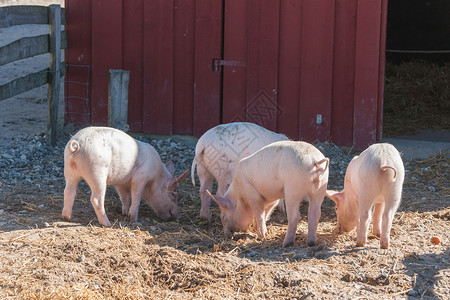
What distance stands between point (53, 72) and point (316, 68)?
3903mm

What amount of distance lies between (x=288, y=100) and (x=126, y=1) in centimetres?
295

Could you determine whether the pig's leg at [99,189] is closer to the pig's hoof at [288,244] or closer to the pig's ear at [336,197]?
the pig's hoof at [288,244]

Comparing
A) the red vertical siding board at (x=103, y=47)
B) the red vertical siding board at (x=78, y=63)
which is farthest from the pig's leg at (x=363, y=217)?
the red vertical siding board at (x=78, y=63)

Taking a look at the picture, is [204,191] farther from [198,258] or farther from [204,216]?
[198,258]

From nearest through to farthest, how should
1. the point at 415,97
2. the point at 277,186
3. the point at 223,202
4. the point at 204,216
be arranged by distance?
1. the point at 277,186
2. the point at 223,202
3. the point at 204,216
4. the point at 415,97

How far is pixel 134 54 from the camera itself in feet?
32.8

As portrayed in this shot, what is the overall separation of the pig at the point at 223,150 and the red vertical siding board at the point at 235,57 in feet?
8.31

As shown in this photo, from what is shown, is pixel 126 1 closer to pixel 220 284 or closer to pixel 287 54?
pixel 287 54

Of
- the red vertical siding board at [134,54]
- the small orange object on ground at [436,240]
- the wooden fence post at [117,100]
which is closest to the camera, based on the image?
the small orange object on ground at [436,240]

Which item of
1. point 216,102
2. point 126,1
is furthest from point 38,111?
point 216,102

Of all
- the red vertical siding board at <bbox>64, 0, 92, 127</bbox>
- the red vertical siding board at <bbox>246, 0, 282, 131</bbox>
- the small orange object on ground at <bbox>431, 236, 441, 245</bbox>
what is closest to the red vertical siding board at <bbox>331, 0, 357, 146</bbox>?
the red vertical siding board at <bbox>246, 0, 282, 131</bbox>

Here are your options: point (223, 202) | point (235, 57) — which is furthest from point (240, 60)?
point (223, 202)

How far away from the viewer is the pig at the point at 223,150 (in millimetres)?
7008

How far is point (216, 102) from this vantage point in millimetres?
9773
